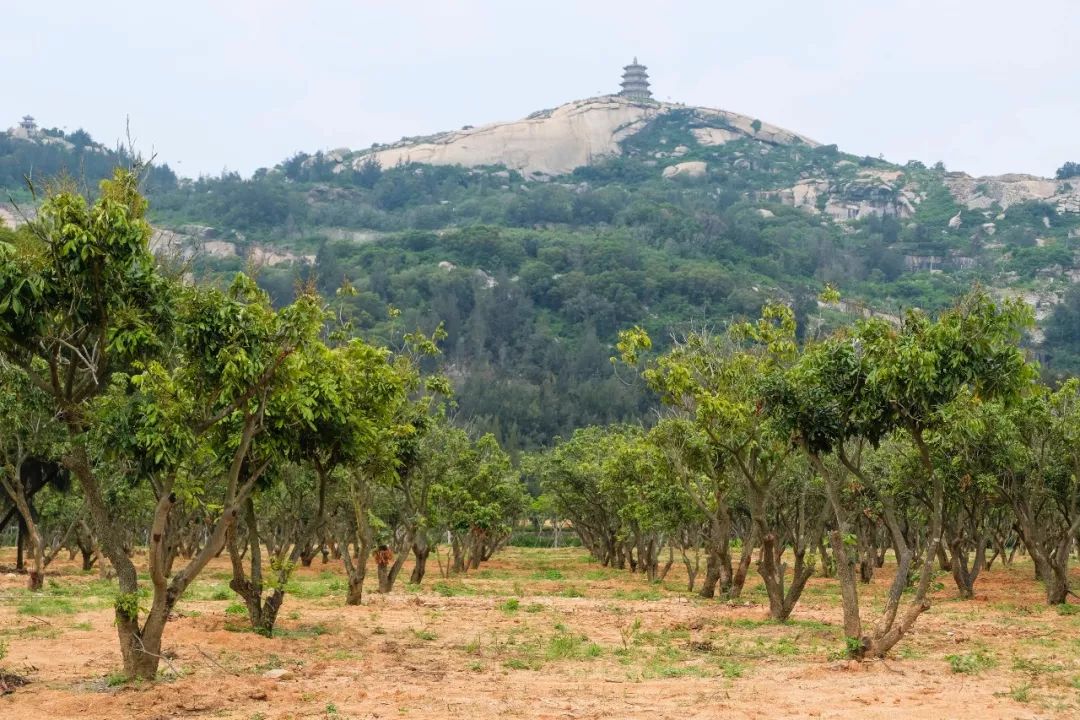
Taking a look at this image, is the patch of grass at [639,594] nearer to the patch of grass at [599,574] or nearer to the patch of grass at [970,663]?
the patch of grass at [599,574]

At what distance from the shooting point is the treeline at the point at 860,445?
13.2 m

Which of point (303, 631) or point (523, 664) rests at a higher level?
point (523, 664)

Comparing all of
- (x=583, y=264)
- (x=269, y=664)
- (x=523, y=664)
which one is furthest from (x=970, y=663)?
(x=583, y=264)

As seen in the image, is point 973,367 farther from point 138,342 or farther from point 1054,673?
point 138,342

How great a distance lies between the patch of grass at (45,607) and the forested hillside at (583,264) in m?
66.2

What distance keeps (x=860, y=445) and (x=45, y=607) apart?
54.9 feet

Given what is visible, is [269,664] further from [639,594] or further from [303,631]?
[639,594]

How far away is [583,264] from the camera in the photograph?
147 m

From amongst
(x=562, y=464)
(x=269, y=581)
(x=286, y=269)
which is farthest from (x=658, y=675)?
(x=286, y=269)

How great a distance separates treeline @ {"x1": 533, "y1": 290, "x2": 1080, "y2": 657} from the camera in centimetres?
1320

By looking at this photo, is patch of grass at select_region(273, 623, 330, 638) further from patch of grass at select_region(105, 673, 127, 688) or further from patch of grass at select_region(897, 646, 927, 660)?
patch of grass at select_region(897, 646, 927, 660)

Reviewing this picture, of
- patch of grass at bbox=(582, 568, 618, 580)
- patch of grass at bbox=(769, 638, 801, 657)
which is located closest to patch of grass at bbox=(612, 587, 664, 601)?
patch of grass at bbox=(582, 568, 618, 580)

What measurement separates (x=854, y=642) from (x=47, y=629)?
13097mm

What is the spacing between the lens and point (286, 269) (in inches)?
5586
